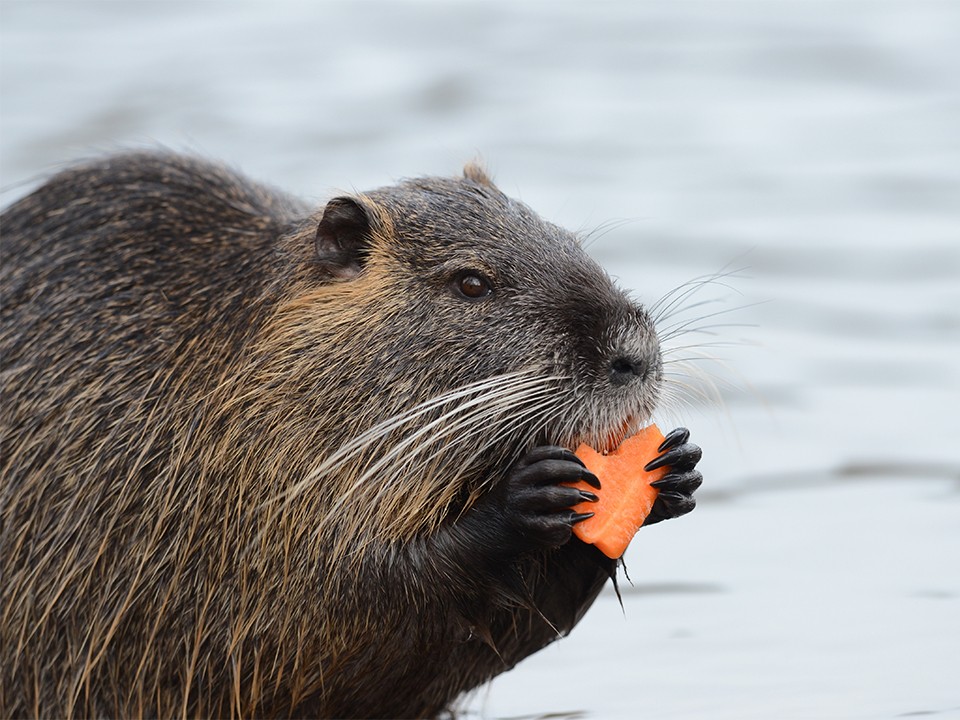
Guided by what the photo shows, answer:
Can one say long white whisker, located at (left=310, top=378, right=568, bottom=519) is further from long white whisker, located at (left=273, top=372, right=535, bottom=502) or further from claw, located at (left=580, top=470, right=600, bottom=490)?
claw, located at (left=580, top=470, right=600, bottom=490)

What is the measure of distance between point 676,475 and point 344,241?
1048 mm

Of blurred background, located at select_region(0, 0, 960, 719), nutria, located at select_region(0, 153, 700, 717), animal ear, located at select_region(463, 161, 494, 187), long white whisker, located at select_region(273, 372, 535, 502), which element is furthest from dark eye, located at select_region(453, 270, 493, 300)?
animal ear, located at select_region(463, 161, 494, 187)

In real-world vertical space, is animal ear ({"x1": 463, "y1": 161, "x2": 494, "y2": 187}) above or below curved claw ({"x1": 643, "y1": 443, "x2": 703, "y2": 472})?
above

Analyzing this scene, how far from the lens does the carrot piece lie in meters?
4.85

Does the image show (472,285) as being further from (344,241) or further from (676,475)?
(676,475)

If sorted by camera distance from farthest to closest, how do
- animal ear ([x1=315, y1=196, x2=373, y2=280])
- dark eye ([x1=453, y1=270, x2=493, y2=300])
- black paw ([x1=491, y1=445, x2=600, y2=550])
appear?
animal ear ([x1=315, y1=196, x2=373, y2=280]) → dark eye ([x1=453, y1=270, x2=493, y2=300]) → black paw ([x1=491, y1=445, x2=600, y2=550])

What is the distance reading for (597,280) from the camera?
5.02 m

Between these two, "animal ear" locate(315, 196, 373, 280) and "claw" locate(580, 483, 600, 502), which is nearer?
"claw" locate(580, 483, 600, 502)

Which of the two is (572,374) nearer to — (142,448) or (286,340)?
(286,340)

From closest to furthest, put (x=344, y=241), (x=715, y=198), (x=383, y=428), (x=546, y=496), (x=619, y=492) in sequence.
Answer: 1. (x=546, y=496)
2. (x=619, y=492)
3. (x=383, y=428)
4. (x=344, y=241)
5. (x=715, y=198)

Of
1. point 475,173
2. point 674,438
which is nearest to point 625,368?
point 674,438

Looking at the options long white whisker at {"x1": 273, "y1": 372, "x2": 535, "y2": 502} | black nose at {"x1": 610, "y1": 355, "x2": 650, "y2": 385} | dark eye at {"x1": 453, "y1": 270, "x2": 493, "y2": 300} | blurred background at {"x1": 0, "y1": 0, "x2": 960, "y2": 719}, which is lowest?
blurred background at {"x1": 0, "y1": 0, "x2": 960, "y2": 719}

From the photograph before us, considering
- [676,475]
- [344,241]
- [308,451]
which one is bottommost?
[676,475]

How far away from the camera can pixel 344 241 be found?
17.2 ft
